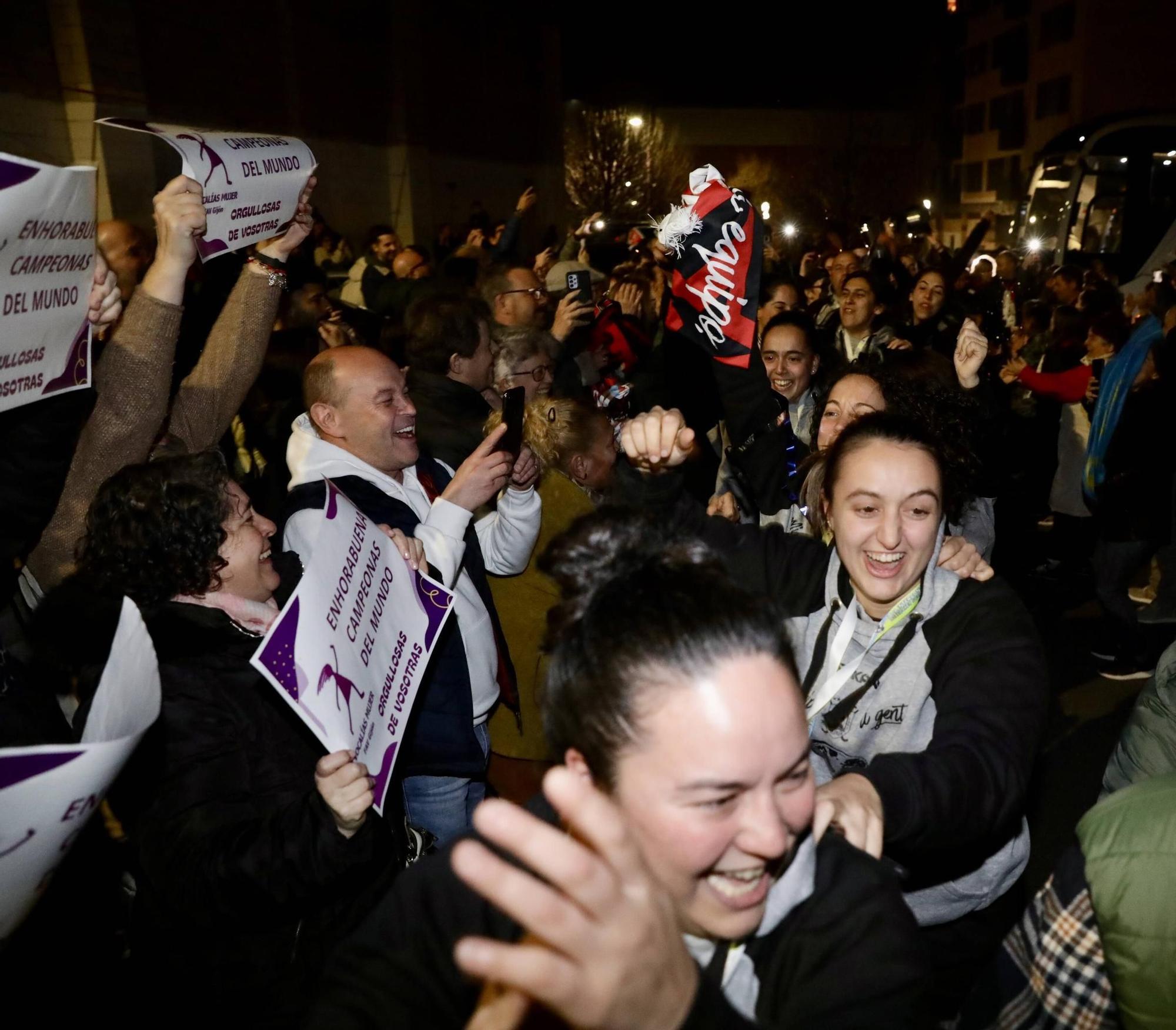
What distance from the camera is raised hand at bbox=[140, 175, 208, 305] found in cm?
304

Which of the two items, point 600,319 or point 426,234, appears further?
point 426,234

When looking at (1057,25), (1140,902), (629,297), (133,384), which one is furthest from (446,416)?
(1057,25)

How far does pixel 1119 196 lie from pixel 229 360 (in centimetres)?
1769

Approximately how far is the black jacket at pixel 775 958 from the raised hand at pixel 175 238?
2.18m

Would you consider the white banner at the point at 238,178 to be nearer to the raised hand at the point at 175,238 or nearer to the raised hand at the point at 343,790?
the raised hand at the point at 175,238

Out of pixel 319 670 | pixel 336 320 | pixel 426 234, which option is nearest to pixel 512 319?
pixel 336 320

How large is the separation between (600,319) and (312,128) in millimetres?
16705

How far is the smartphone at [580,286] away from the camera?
6320mm

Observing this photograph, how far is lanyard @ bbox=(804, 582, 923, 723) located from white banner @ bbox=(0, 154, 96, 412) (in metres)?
1.97

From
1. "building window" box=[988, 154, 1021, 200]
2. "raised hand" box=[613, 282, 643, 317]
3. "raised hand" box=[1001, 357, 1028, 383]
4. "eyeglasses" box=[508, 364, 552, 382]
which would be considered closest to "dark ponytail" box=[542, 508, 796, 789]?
"eyeglasses" box=[508, 364, 552, 382]

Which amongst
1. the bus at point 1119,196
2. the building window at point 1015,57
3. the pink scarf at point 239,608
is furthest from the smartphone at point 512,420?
the building window at point 1015,57

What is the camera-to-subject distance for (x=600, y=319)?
677 cm

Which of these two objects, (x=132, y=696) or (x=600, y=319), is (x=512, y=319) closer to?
(x=600, y=319)

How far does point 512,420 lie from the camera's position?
3.23 metres
